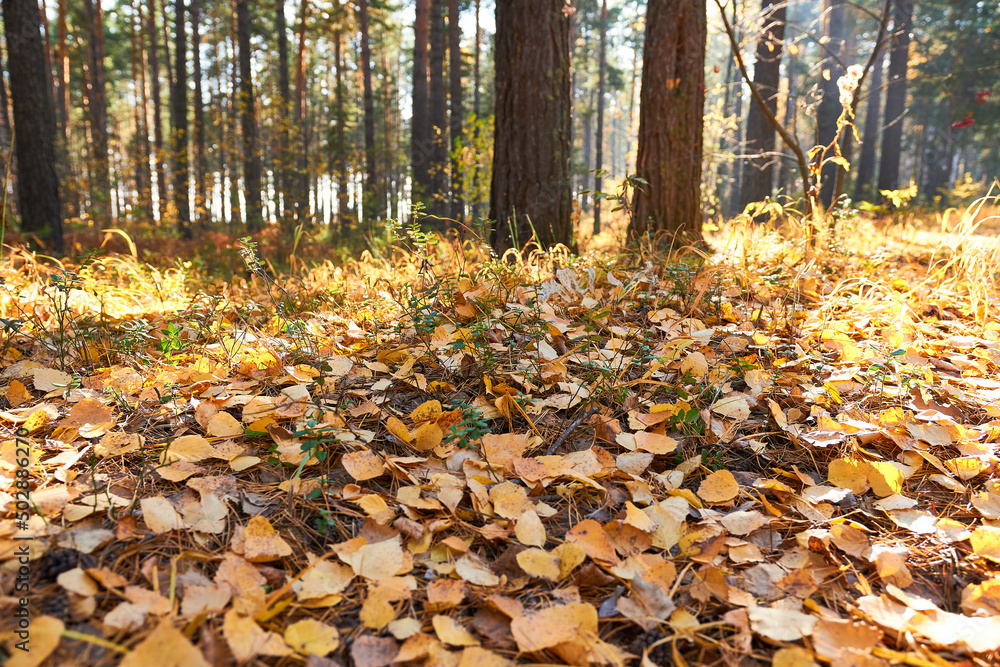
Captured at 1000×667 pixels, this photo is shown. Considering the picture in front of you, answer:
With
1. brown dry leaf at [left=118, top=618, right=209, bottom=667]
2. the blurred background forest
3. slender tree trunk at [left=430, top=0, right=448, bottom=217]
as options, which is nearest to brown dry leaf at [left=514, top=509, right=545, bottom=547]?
brown dry leaf at [left=118, top=618, right=209, bottom=667]

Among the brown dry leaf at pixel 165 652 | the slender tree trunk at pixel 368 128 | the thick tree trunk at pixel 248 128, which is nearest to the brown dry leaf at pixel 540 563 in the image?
the brown dry leaf at pixel 165 652

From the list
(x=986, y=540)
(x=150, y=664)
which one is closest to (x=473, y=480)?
(x=150, y=664)

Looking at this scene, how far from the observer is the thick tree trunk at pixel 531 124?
3406 mm

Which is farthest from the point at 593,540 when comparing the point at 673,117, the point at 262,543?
the point at 673,117

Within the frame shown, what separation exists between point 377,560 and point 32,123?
6482 mm

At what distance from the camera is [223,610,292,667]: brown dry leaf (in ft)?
2.87

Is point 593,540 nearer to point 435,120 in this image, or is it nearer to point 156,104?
point 435,120

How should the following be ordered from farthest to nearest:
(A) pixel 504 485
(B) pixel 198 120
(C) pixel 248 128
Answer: (B) pixel 198 120 < (C) pixel 248 128 < (A) pixel 504 485

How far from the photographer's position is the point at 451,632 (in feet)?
3.19

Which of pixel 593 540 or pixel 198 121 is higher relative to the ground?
pixel 198 121

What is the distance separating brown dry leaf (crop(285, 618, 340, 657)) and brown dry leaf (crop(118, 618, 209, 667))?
5.6 inches

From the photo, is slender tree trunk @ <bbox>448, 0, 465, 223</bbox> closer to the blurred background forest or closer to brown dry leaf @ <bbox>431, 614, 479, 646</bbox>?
the blurred background forest

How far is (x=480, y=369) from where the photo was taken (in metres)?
1.81

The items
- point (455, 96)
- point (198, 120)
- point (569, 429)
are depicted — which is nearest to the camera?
point (569, 429)
